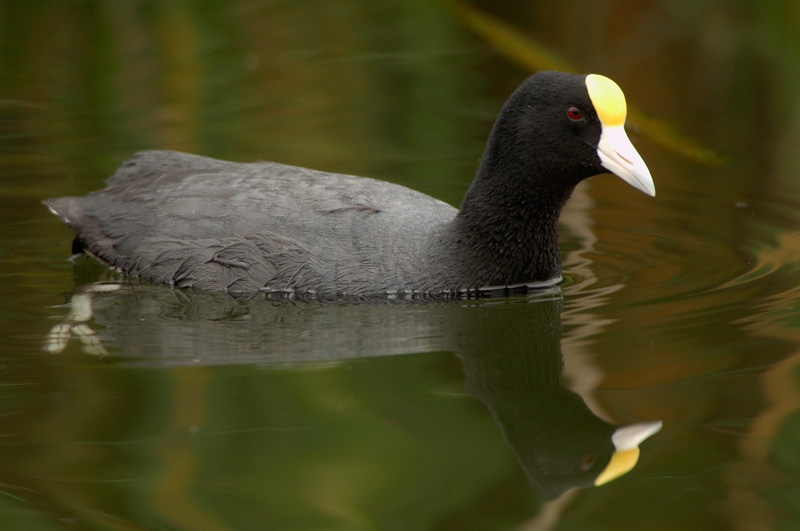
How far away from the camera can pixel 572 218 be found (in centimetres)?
624

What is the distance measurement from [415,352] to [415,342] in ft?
0.44

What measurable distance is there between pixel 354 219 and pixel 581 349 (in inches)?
53.0

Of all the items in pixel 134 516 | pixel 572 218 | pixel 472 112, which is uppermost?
pixel 472 112

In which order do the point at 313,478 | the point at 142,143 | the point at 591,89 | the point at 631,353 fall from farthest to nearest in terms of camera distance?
the point at 142,143 < the point at 591,89 < the point at 631,353 < the point at 313,478

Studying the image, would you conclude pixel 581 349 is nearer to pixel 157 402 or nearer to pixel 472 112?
pixel 157 402

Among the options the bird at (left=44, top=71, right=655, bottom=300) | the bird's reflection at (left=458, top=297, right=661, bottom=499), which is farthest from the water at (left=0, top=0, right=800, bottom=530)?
the bird at (left=44, top=71, right=655, bottom=300)

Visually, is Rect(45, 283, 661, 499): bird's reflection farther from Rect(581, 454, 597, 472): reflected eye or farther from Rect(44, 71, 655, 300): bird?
Rect(44, 71, 655, 300): bird

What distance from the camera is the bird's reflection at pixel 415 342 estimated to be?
337cm

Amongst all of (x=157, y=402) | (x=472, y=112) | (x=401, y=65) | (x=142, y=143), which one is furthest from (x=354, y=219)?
(x=401, y=65)

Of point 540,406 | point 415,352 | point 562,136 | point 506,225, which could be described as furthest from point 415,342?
point 562,136

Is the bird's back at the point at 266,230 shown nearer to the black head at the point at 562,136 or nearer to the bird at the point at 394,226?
the bird at the point at 394,226

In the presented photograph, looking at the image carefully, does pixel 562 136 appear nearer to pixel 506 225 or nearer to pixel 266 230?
pixel 506 225

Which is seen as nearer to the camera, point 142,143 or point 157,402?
point 157,402

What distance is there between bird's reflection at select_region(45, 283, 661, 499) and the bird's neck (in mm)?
166
